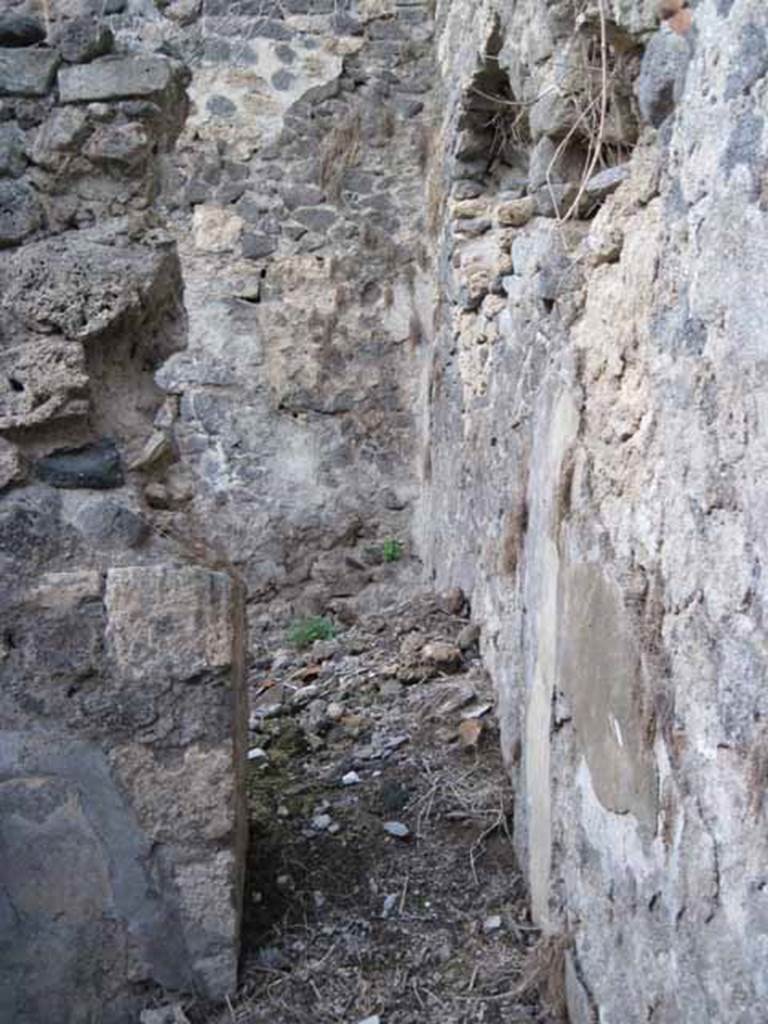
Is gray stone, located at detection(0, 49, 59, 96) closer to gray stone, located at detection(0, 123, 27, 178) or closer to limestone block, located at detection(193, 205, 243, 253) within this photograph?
gray stone, located at detection(0, 123, 27, 178)

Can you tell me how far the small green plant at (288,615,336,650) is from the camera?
16.8 feet

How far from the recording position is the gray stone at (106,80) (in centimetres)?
237

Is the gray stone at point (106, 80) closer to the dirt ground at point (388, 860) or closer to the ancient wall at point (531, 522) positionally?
the ancient wall at point (531, 522)

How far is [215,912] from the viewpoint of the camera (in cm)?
228

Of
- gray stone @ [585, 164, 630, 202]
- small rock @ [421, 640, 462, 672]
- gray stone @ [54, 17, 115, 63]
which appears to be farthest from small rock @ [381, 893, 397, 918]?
gray stone @ [54, 17, 115, 63]

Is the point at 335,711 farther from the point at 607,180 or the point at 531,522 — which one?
the point at 607,180

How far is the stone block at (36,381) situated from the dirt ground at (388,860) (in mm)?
1189

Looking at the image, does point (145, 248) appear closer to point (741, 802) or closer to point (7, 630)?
point (7, 630)

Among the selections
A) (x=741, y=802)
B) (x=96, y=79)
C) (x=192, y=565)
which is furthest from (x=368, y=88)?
(x=741, y=802)

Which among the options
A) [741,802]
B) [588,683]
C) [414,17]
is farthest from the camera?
[414,17]

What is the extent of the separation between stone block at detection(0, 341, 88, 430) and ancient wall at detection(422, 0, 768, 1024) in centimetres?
102

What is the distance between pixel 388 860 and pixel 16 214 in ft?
5.57

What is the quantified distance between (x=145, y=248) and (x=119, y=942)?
141 cm

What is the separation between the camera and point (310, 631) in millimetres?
5242
